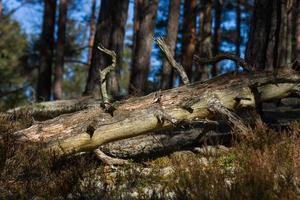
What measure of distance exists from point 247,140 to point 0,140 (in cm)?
317

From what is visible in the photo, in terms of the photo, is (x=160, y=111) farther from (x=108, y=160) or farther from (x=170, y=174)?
(x=170, y=174)

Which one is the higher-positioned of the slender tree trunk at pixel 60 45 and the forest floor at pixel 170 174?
the slender tree trunk at pixel 60 45

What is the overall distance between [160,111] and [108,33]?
305 inches

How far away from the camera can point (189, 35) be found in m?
21.2

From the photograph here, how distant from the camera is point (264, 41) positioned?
10938mm

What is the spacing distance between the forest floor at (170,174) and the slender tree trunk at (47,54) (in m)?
11.4

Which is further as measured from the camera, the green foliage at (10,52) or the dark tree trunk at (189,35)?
the green foliage at (10,52)

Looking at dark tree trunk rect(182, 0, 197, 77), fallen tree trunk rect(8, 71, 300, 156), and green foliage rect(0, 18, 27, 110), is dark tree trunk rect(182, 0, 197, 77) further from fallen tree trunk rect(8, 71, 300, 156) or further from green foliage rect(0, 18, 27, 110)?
green foliage rect(0, 18, 27, 110)

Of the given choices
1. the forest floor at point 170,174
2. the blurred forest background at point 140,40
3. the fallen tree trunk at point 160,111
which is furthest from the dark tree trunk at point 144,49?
the forest floor at point 170,174

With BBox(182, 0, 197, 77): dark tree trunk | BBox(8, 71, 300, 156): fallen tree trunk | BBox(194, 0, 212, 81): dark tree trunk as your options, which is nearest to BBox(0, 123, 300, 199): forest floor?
BBox(8, 71, 300, 156): fallen tree trunk

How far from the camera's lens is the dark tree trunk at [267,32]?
1088cm

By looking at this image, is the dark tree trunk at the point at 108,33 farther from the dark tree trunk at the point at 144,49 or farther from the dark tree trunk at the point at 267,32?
the dark tree trunk at the point at 267,32

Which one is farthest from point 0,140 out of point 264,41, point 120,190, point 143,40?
point 143,40

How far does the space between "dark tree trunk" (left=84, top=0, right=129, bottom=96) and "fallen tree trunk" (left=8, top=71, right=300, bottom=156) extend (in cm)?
682
